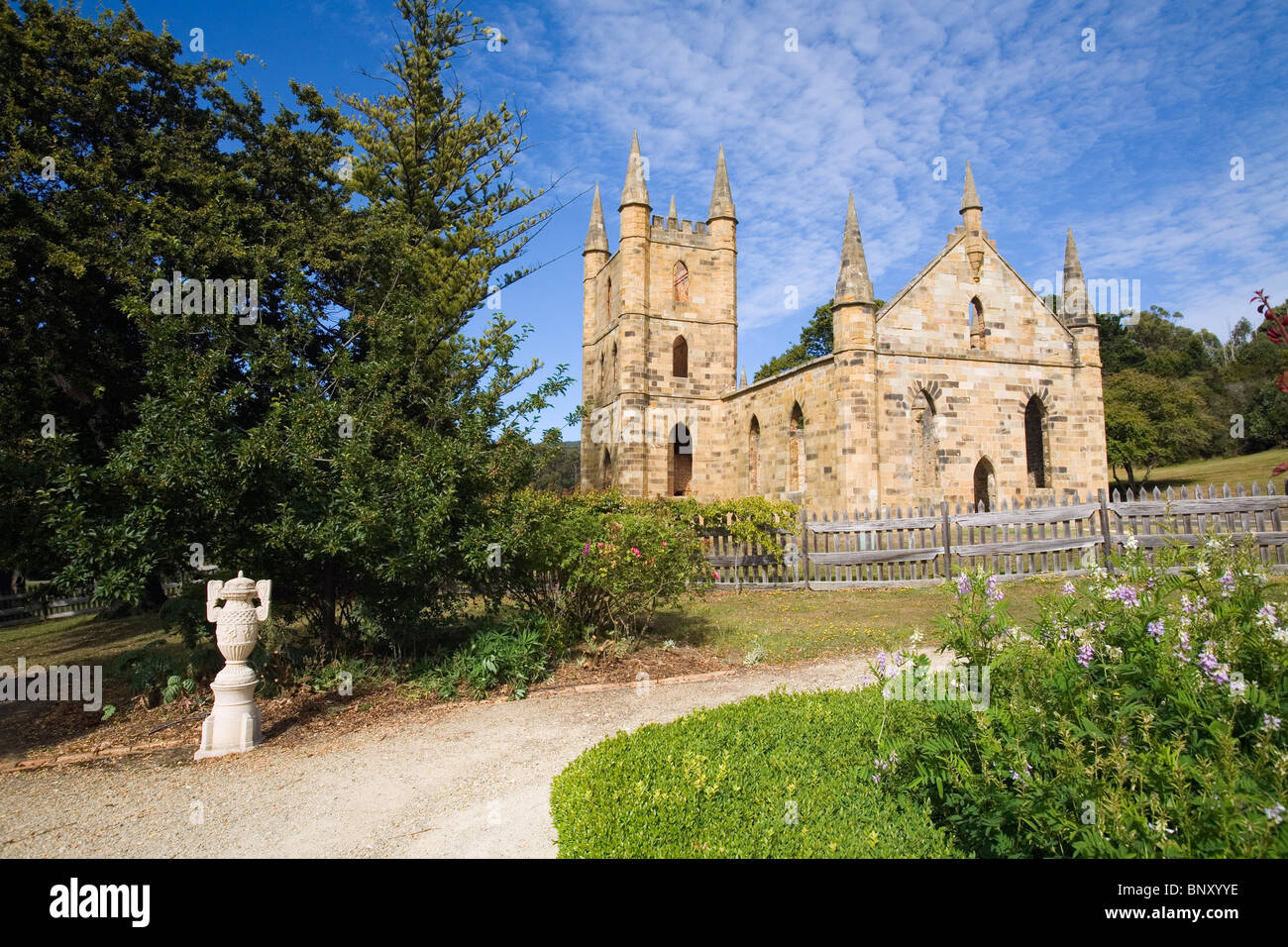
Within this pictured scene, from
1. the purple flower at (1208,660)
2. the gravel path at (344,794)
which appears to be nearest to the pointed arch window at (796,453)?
the gravel path at (344,794)

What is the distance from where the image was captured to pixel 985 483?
74.1 feet

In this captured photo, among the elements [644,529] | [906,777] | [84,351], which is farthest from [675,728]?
[84,351]

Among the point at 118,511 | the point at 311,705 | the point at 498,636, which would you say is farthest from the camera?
the point at 498,636

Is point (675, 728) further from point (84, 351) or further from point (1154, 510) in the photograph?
point (1154, 510)

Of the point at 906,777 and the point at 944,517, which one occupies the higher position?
the point at 944,517

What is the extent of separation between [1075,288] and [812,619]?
17.6 metres

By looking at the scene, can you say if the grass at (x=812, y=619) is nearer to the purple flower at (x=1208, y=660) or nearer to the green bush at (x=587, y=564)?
the green bush at (x=587, y=564)

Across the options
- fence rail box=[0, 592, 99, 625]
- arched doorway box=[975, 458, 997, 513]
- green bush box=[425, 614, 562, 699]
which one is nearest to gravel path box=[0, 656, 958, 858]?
green bush box=[425, 614, 562, 699]

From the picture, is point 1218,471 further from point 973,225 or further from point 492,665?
point 492,665

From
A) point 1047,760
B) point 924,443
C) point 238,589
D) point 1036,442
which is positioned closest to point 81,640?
point 238,589

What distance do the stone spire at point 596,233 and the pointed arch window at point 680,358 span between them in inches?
277

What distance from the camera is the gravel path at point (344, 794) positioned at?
174 inches

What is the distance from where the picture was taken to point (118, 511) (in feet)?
22.0
